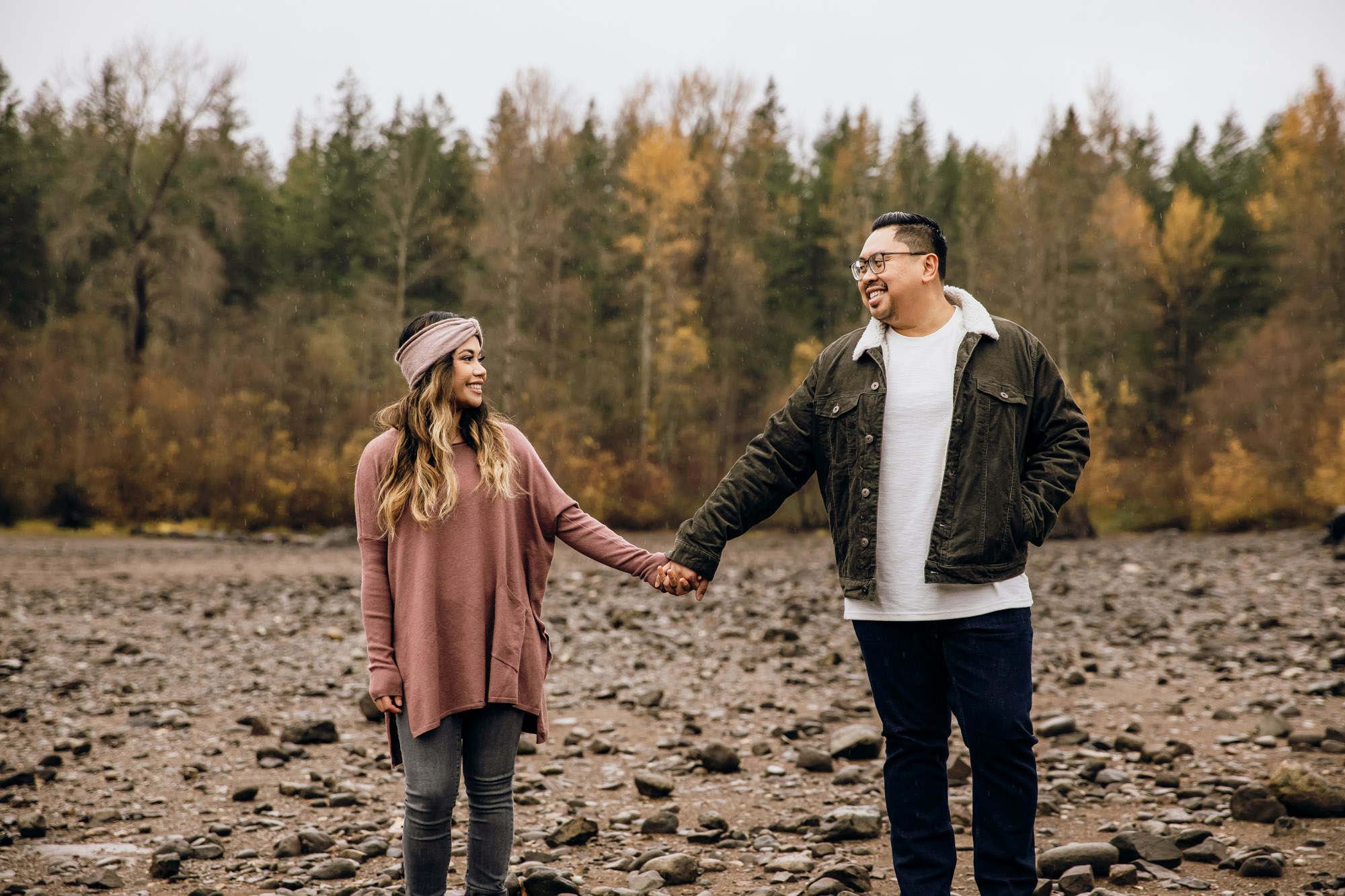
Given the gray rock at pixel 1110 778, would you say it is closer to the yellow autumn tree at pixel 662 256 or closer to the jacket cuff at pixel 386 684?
the jacket cuff at pixel 386 684

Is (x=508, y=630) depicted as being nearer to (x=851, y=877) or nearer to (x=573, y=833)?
(x=851, y=877)

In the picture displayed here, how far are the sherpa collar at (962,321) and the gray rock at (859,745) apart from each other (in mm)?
3848

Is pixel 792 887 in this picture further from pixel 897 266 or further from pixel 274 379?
pixel 274 379

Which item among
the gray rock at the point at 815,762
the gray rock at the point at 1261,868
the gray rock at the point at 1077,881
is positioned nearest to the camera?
the gray rock at the point at 1077,881

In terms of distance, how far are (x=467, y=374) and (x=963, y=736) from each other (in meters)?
2.03

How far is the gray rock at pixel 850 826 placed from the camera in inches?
212

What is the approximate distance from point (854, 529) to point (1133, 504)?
3370cm

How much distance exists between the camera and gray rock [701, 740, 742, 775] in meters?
6.78

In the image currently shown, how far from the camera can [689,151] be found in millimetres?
34125

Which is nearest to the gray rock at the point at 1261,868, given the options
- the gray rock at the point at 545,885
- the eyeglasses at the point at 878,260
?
the gray rock at the point at 545,885

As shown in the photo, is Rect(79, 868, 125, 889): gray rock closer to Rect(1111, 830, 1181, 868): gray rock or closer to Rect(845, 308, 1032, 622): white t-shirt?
Rect(845, 308, 1032, 622): white t-shirt

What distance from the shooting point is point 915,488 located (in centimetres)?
364

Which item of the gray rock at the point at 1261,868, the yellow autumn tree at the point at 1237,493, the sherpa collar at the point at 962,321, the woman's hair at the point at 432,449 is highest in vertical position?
the sherpa collar at the point at 962,321

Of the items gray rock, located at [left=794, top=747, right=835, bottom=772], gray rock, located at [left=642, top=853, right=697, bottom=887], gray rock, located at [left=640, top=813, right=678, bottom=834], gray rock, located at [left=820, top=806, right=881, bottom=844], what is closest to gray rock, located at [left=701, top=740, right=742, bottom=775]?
gray rock, located at [left=794, top=747, right=835, bottom=772]
